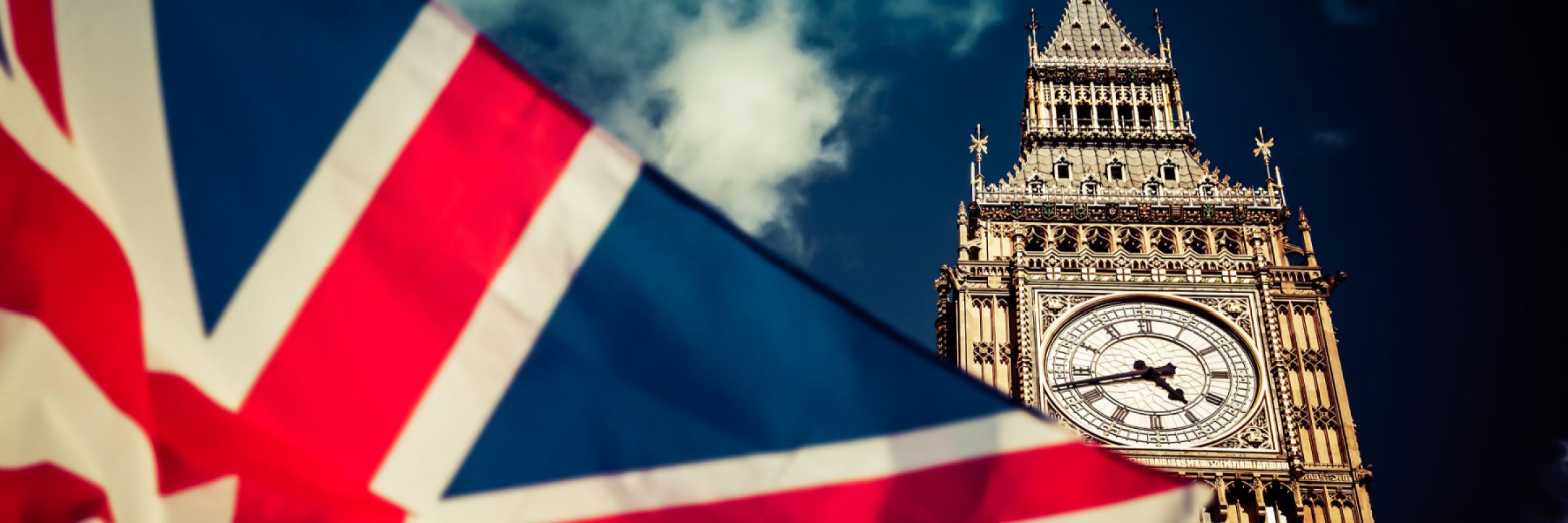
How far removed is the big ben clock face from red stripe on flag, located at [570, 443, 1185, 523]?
79.3 feet

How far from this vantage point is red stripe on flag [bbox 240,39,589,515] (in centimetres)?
687

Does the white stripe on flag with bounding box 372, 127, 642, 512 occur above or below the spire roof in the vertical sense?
below

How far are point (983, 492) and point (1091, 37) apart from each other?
139ft

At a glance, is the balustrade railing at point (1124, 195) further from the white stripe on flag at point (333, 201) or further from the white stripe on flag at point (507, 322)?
the white stripe on flag at point (333, 201)

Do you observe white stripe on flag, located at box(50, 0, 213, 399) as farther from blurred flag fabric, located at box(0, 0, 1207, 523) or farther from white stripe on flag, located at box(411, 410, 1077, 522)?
white stripe on flag, located at box(411, 410, 1077, 522)

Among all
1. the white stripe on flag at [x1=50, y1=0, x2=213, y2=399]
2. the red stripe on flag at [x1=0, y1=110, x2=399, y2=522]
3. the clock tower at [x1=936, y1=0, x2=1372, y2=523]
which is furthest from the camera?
the clock tower at [x1=936, y1=0, x2=1372, y2=523]

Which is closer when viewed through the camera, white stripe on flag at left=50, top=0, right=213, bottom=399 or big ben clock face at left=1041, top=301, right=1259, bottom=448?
white stripe on flag at left=50, top=0, right=213, bottom=399

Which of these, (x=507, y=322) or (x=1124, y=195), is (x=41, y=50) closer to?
(x=507, y=322)

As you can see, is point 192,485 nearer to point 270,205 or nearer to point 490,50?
point 270,205

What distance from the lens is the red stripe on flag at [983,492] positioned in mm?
7188

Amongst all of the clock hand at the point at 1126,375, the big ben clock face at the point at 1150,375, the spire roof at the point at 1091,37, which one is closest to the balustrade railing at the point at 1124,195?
the big ben clock face at the point at 1150,375

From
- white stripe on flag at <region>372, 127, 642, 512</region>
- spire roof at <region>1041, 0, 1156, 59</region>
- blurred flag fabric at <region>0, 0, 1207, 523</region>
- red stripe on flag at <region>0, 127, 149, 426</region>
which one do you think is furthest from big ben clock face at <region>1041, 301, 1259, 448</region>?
red stripe on flag at <region>0, 127, 149, 426</region>

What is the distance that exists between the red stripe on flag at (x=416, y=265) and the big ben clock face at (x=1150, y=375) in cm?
2496

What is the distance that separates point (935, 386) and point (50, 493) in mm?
4115
